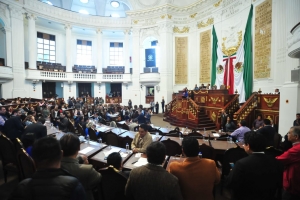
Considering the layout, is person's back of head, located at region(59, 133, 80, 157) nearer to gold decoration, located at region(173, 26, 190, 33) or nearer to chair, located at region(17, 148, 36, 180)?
chair, located at region(17, 148, 36, 180)

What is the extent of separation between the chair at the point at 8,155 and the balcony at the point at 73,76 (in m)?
14.1

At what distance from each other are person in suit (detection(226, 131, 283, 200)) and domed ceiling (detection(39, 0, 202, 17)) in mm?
18324

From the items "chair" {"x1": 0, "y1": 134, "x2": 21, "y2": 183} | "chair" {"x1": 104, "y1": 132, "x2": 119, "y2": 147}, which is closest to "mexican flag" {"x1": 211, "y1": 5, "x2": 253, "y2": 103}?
"chair" {"x1": 104, "y1": 132, "x2": 119, "y2": 147}

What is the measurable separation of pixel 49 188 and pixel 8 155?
3.51 meters

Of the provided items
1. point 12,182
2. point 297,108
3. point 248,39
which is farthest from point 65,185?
point 248,39

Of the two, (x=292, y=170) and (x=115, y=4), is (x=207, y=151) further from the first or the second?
(x=115, y=4)

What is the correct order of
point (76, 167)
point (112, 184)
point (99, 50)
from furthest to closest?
point (99, 50), point (112, 184), point (76, 167)

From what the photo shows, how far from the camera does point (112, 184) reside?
2162 millimetres

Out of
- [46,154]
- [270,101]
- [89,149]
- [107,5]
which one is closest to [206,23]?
[270,101]

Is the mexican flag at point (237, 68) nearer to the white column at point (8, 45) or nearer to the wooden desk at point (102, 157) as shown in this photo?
the wooden desk at point (102, 157)

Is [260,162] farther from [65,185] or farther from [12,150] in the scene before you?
[12,150]

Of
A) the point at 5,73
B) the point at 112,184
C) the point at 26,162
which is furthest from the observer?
the point at 5,73

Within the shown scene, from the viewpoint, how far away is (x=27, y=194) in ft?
3.88

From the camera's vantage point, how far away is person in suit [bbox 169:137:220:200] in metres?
1.77
